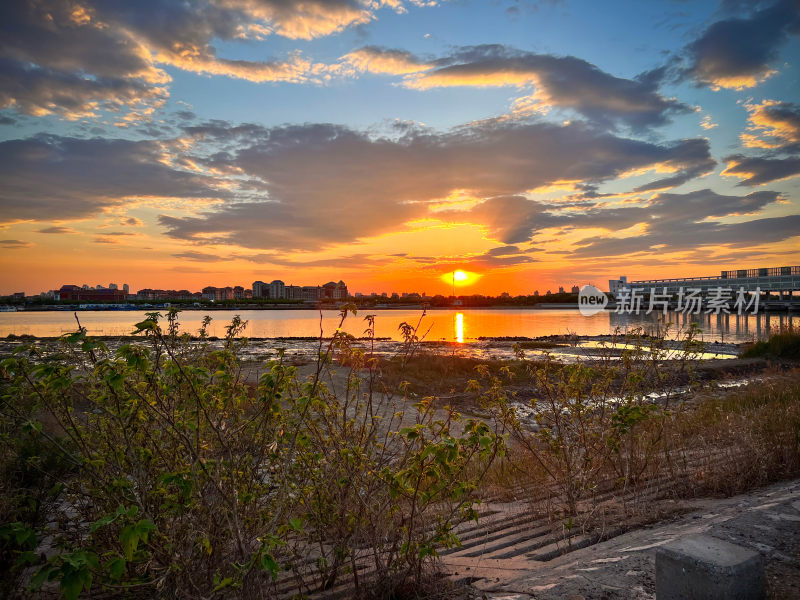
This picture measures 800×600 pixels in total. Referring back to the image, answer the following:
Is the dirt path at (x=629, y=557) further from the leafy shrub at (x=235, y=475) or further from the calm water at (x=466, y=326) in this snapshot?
the calm water at (x=466, y=326)

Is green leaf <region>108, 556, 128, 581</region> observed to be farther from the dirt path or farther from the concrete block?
the concrete block

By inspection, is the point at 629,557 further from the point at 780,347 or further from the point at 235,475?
the point at 780,347

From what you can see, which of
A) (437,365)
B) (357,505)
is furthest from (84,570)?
(437,365)

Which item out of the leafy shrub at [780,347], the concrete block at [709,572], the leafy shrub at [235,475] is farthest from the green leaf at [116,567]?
the leafy shrub at [780,347]

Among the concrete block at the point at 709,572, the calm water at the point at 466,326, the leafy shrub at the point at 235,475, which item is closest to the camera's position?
the concrete block at the point at 709,572

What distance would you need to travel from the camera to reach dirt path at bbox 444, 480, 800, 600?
3.65 metres

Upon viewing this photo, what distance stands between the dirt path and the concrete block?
482 mm

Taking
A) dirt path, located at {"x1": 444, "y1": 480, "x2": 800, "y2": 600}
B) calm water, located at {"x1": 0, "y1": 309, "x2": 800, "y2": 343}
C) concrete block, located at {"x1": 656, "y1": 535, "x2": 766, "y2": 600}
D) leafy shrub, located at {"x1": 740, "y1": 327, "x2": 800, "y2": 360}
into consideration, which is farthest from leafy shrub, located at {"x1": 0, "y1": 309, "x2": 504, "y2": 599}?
leafy shrub, located at {"x1": 740, "y1": 327, "x2": 800, "y2": 360}

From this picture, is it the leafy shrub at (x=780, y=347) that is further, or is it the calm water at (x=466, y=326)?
the calm water at (x=466, y=326)

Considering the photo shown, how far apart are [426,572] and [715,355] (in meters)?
31.0

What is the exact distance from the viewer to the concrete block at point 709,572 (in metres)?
2.90

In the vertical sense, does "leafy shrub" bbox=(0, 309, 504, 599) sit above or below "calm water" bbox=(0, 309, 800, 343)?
above

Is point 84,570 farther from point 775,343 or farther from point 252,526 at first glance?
point 775,343

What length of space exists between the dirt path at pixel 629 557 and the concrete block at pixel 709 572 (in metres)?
0.48
